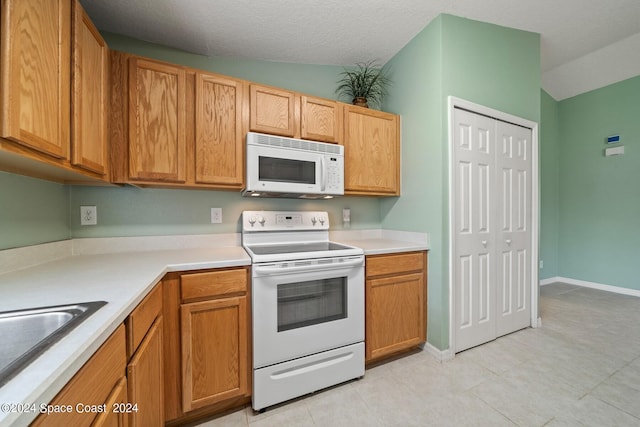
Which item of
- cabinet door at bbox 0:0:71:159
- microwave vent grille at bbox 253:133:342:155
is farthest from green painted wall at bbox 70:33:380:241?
cabinet door at bbox 0:0:71:159

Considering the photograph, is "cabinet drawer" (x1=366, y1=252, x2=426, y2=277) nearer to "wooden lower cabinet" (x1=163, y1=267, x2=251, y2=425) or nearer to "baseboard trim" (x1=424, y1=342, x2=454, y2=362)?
"baseboard trim" (x1=424, y1=342, x2=454, y2=362)

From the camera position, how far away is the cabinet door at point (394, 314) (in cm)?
184

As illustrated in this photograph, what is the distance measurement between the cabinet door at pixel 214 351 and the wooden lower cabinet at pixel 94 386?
19.3 inches

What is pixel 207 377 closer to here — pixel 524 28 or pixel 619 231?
pixel 524 28

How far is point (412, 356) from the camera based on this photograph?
2043mm

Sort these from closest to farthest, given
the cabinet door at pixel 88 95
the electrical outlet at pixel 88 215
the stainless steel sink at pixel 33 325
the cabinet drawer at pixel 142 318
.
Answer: the stainless steel sink at pixel 33 325 → the cabinet drawer at pixel 142 318 → the cabinet door at pixel 88 95 → the electrical outlet at pixel 88 215

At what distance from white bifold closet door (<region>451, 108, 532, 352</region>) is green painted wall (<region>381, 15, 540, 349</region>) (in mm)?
141

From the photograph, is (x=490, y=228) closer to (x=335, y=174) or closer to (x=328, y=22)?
(x=335, y=174)

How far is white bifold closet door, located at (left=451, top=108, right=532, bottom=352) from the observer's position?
2.06 meters

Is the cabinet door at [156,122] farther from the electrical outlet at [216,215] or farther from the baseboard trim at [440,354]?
the baseboard trim at [440,354]

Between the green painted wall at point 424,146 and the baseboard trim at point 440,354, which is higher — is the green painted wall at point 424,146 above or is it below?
above

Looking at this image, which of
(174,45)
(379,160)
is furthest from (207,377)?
(174,45)

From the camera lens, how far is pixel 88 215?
1.70 m

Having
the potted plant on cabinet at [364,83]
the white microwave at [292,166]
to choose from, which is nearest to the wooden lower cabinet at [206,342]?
the white microwave at [292,166]
